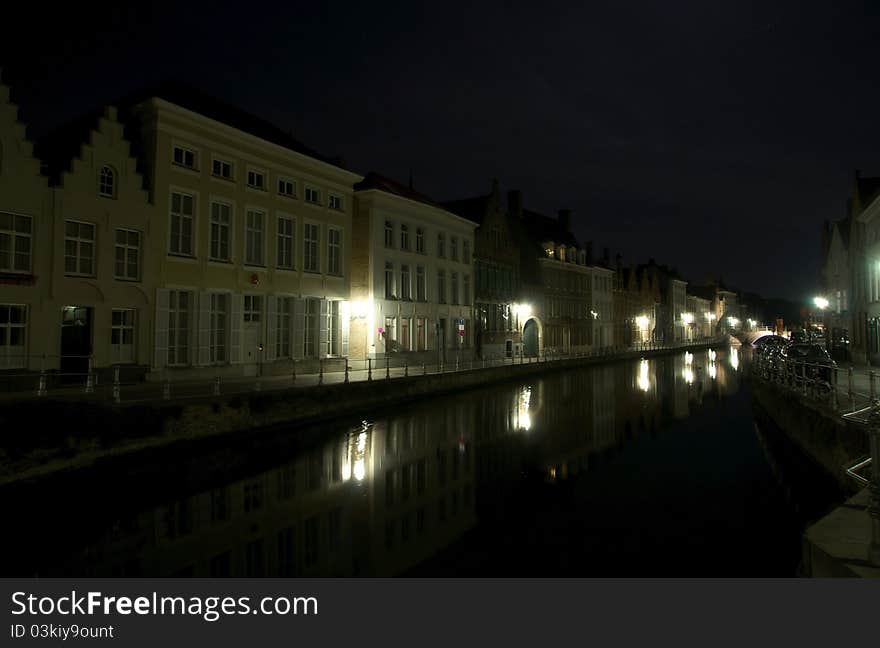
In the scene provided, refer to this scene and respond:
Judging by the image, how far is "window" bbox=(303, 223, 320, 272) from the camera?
91.3ft

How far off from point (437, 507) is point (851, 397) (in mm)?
8936

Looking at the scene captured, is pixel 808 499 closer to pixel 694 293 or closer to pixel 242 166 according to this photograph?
pixel 242 166

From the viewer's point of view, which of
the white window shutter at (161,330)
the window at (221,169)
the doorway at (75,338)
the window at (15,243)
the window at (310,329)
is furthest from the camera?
the window at (310,329)

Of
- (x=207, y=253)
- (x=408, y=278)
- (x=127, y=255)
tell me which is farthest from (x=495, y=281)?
(x=127, y=255)

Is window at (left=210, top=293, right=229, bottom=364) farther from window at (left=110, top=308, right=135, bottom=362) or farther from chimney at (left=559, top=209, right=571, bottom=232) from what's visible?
chimney at (left=559, top=209, right=571, bottom=232)

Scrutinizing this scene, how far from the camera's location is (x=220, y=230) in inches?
930

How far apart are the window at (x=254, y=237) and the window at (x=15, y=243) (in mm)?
8387

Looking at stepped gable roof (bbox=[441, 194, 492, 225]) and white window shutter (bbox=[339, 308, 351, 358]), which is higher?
stepped gable roof (bbox=[441, 194, 492, 225])

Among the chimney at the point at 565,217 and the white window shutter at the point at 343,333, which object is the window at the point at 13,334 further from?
the chimney at the point at 565,217

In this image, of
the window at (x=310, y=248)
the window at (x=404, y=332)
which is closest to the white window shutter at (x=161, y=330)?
the window at (x=310, y=248)

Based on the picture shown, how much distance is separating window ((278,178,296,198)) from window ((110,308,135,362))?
927cm

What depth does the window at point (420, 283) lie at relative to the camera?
118 ft

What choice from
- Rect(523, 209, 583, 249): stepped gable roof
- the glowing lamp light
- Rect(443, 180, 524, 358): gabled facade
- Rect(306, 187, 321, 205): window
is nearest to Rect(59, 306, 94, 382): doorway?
Rect(306, 187, 321, 205): window

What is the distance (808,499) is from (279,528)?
10653mm
